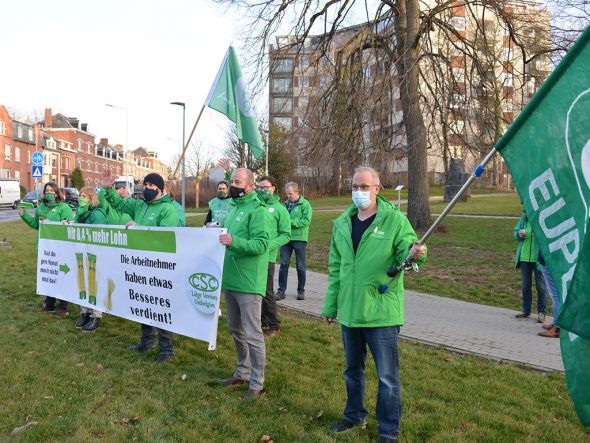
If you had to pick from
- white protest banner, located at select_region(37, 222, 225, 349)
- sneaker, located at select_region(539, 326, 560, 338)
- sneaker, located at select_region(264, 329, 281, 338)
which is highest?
white protest banner, located at select_region(37, 222, 225, 349)

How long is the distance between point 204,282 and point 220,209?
3.54 m

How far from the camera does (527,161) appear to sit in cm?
268

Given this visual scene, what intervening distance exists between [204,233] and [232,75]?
12.9ft

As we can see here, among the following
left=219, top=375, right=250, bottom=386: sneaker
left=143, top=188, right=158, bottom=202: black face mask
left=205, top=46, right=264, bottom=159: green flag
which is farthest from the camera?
left=205, top=46, right=264, bottom=159: green flag

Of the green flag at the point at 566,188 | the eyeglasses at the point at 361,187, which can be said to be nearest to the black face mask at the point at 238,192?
the eyeglasses at the point at 361,187

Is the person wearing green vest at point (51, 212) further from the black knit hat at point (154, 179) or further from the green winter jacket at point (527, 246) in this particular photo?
the green winter jacket at point (527, 246)

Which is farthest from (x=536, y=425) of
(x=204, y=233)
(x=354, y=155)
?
(x=354, y=155)

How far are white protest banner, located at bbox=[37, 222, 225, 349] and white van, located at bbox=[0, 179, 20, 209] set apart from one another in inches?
1869

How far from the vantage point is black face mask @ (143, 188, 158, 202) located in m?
6.04

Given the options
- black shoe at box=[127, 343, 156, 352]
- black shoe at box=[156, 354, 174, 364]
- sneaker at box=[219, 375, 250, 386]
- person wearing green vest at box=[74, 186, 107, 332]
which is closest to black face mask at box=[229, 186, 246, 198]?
sneaker at box=[219, 375, 250, 386]

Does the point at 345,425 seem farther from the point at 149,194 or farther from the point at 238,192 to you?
the point at 149,194

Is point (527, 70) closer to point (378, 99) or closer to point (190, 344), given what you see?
point (378, 99)

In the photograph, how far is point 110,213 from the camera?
25.5 feet

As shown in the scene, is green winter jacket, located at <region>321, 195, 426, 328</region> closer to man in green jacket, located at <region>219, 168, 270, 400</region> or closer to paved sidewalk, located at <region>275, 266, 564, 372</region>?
man in green jacket, located at <region>219, 168, 270, 400</region>
